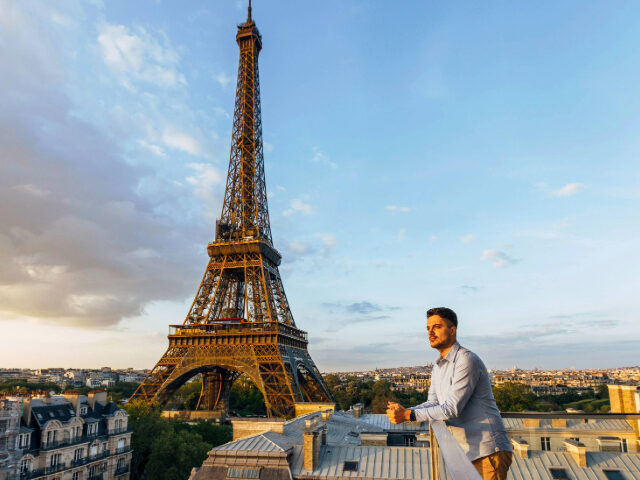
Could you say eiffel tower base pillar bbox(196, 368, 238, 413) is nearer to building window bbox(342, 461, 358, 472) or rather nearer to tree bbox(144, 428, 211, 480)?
tree bbox(144, 428, 211, 480)

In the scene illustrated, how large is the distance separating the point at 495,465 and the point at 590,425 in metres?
23.8

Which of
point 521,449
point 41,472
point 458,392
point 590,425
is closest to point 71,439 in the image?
point 41,472

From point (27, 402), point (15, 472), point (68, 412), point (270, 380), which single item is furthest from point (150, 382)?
point (15, 472)

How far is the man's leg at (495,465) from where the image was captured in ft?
13.3

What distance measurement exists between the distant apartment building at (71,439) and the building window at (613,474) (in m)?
27.2

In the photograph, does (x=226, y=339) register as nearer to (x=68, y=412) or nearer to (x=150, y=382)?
(x=150, y=382)

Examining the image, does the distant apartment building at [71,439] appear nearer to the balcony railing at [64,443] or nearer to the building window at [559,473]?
the balcony railing at [64,443]

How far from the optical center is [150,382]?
1871 inches

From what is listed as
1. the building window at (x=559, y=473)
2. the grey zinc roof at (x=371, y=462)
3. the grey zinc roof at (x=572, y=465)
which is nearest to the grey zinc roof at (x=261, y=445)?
the grey zinc roof at (x=371, y=462)

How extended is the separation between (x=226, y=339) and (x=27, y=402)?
76.5ft

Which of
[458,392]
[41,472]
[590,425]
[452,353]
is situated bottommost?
[41,472]

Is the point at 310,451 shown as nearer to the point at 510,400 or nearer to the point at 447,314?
the point at 447,314

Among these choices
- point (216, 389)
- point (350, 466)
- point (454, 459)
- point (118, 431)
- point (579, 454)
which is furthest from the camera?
point (216, 389)

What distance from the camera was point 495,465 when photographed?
A: 4.08m
